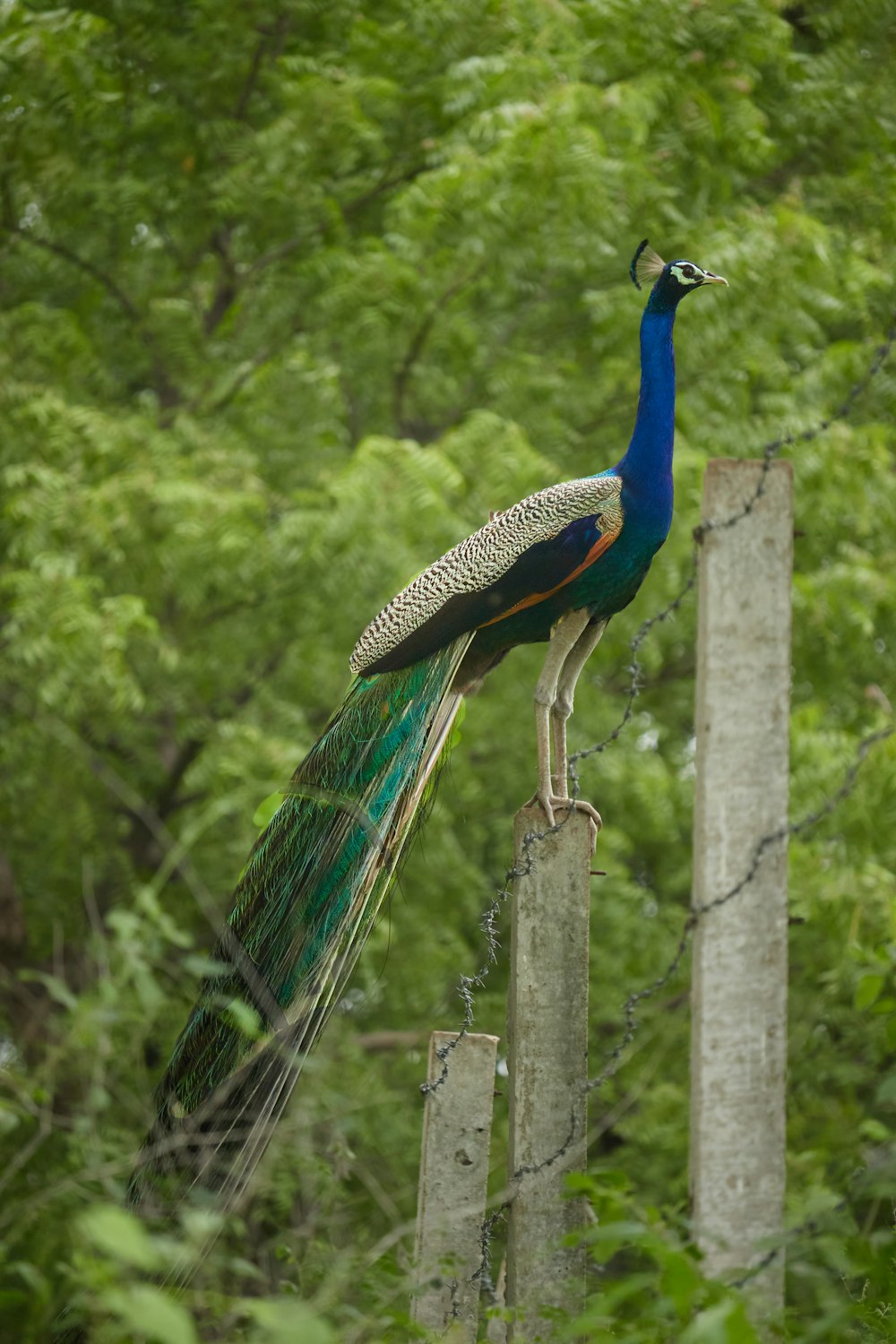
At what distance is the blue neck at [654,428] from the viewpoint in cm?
312

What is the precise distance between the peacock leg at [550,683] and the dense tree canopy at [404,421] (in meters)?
2.27

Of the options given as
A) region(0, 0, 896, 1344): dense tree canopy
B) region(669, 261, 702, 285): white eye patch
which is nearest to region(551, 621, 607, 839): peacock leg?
region(669, 261, 702, 285): white eye patch

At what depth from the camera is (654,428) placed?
123 inches

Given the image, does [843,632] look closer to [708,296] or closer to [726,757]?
[708,296]

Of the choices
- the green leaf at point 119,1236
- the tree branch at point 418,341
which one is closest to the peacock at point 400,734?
the green leaf at point 119,1236

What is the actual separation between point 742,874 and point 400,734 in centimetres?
132

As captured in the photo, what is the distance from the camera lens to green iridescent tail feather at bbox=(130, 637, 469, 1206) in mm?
2861

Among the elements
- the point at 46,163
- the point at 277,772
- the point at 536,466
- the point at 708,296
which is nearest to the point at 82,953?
the point at 277,772

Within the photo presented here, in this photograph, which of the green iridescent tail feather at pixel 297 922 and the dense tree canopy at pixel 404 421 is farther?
the dense tree canopy at pixel 404 421

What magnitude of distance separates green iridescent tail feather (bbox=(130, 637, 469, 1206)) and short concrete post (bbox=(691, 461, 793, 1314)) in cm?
103

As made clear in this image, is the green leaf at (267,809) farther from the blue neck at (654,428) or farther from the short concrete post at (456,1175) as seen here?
the blue neck at (654,428)

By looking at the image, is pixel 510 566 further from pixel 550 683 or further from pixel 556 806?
pixel 556 806

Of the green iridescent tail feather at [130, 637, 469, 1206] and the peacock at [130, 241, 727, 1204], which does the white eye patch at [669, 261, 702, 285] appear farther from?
the green iridescent tail feather at [130, 637, 469, 1206]

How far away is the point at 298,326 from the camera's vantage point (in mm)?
7168
